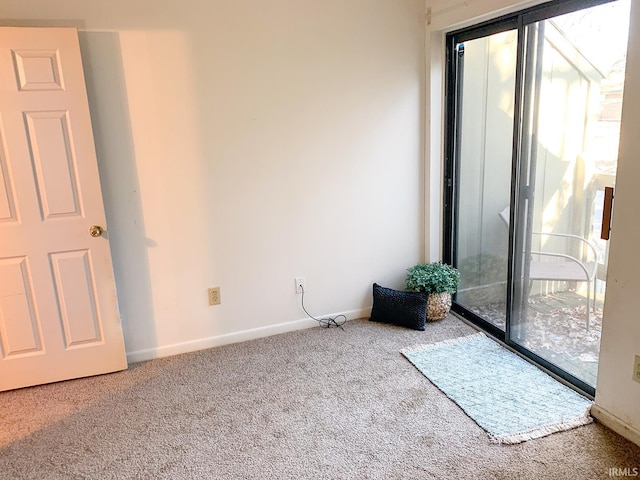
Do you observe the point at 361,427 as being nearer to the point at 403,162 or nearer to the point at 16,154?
the point at 403,162

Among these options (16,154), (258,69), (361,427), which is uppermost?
(258,69)

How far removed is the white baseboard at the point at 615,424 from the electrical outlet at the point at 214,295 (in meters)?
2.17

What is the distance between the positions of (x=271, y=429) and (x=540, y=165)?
6.82 feet

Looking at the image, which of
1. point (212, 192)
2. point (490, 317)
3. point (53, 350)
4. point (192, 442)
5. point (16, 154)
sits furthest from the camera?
point (490, 317)

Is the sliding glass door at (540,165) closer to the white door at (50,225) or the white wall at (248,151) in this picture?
the white wall at (248,151)

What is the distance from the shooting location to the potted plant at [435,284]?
3.23 meters

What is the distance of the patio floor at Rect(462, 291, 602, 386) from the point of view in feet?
8.40

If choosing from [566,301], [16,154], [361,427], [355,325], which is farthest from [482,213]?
[16,154]

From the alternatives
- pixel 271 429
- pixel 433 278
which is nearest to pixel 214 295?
pixel 271 429

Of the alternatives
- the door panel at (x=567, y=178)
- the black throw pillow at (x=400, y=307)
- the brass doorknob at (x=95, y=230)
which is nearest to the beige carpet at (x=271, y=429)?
the black throw pillow at (x=400, y=307)

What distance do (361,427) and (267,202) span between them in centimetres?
149

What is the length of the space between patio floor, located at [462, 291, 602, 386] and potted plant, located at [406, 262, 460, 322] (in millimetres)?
515

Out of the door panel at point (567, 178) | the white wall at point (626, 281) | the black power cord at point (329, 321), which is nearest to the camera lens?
the white wall at point (626, 281)

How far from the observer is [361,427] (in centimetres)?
221
